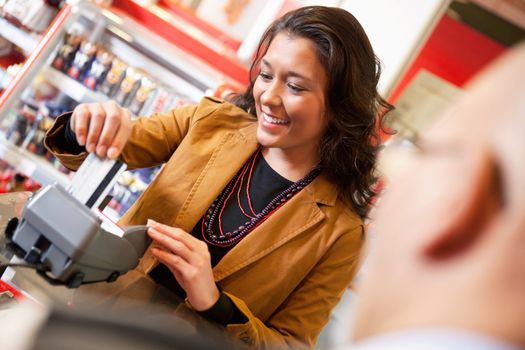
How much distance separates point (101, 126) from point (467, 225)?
1040mm

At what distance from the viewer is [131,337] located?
0.78 ft

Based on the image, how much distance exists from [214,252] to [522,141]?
1190mm

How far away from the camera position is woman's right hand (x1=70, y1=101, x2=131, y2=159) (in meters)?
1.06

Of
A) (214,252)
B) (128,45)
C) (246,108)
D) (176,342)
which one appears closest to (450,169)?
(176,342)

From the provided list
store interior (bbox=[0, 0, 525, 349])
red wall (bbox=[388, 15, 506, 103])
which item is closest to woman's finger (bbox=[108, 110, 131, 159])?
store interior (bbox=[0, 0, 525, 349])

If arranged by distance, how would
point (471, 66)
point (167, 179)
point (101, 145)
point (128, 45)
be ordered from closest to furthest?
1. point (101, 145)
2. point (167, 179)
3. point (128, 45)
4. point (471, 66)

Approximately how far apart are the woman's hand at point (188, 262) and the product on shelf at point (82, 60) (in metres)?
2.14

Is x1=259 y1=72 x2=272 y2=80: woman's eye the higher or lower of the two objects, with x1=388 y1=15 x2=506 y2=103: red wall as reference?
lower

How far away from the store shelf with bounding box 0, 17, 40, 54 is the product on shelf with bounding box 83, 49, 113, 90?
0.43m

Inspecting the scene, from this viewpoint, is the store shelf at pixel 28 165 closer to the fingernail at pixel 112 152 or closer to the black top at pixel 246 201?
the black top at pixel 246 201

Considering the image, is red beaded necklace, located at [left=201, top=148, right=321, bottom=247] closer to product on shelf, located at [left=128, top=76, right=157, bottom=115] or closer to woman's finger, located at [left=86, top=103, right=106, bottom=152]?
woman's finger, located at [left=86, top=103, right=106, bottom=152]

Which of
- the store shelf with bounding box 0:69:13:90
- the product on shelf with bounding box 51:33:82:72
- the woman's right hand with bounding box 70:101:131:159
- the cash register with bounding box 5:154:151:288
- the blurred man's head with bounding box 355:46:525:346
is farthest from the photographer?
the store shelf with bounding box 0:69:13:90

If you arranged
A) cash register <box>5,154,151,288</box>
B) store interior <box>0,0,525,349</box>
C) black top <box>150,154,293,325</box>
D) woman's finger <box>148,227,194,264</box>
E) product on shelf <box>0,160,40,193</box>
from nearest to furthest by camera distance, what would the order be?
cash register <box>5,154,151,288</box> < woman's finger <box>148,227,194,264</box> < black top <box>150,154,293,325</box> < store interior <box>0,0,525,349</box> < product on shelf <box>0,160,40,193</box>

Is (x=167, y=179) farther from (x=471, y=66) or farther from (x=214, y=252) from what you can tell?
(x=471, y=66)
